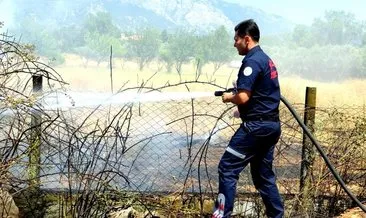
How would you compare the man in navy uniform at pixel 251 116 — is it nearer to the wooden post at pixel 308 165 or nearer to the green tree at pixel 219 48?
the wooden post at pixel 308 165

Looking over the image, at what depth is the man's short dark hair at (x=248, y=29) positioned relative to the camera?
461cm

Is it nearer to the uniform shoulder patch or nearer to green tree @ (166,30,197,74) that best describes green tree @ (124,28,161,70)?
green tree @ (166,30,197,74)

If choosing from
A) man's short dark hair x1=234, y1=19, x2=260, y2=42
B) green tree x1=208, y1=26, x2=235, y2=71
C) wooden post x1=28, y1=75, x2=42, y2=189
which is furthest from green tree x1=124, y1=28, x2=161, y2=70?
man's short dark hair x1=234, y1=19, x2=260, y2=42

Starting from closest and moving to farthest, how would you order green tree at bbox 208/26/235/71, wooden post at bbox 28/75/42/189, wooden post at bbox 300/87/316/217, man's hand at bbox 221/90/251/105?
man's hand at bbox 221/90/251/105 < wooden post at bbox 28/75/42/189 < wooden post at bbox 300/87/316/217 < green tree at bbox 208/26/235/71

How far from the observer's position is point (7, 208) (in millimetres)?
5129

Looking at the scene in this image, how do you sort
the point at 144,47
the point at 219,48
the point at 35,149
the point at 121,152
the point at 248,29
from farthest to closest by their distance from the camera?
the point at 219,48 < the point at 144,47 < the point at 121,152 < the point at 35,149 < the point at 248,29

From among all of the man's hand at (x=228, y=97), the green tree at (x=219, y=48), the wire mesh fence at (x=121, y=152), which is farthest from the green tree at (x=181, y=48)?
the man's hand at (x=228, y=97)

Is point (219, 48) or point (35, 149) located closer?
point (35, 149)

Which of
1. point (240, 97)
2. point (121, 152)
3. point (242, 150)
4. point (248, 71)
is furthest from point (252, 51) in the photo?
point (121, 152)

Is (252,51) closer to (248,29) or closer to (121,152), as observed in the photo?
(248,29)

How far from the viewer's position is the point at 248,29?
15.1ft

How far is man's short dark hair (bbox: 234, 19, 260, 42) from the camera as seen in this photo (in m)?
4.61

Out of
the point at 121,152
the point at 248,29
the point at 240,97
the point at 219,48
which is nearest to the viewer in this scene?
the point at 240,97

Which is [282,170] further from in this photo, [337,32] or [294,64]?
[337,32]
